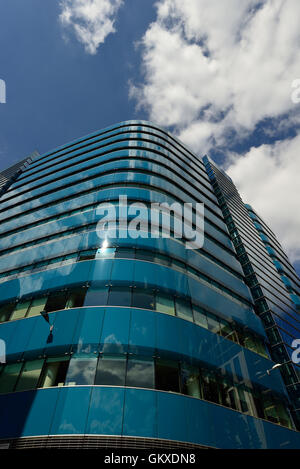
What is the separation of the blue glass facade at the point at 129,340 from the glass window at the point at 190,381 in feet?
0.16

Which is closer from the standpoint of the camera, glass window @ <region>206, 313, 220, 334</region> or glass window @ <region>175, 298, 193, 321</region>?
glass window @ <region>175, 298, 193, 321</region>

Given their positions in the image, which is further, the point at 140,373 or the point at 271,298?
the point at 271,298

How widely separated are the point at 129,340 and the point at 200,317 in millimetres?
5769

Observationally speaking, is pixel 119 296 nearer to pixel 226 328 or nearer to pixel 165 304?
pixel 165 304

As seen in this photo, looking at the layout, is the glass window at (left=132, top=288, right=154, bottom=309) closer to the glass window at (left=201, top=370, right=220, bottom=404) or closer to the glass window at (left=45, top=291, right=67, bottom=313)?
the glass window at (left=45, top=291, right=67, bottom=313)

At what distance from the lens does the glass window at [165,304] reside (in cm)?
1389

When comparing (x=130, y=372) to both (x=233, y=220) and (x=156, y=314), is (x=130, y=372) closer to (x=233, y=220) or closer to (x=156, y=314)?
(x=156, y=314)

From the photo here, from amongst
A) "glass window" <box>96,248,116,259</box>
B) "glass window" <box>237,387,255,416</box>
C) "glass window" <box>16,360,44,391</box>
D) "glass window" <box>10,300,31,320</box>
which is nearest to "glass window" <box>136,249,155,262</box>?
"glass window" <box>96,248,116,259</box>

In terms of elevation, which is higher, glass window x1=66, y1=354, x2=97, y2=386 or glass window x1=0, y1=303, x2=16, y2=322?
glass window x1=0, y1=303, x2=16, y2=322

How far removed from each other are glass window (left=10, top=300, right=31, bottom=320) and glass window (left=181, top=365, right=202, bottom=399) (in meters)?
10.7

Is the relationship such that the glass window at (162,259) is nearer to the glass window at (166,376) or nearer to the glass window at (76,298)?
the glass window at (76,298)

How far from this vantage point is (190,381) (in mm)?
11719

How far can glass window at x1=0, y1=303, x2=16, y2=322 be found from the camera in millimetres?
15736

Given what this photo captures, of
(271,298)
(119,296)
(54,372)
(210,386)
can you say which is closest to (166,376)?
(210,386)
